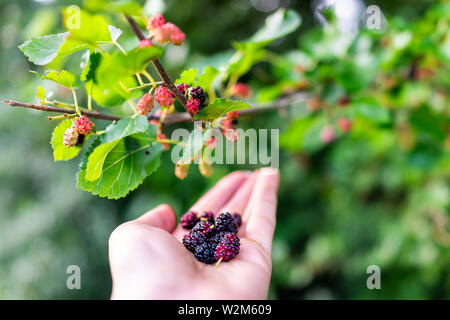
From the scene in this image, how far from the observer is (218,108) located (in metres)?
0.50

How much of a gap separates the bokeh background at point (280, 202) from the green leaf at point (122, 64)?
1.15 meters

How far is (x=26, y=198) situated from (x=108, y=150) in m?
2.11

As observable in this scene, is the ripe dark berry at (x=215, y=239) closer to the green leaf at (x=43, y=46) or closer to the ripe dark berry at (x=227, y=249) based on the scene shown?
the ripe dark berry at (x=227, y=249)

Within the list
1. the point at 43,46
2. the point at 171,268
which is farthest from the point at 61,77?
the point at 171,268

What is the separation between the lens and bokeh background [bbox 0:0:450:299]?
1.81 m

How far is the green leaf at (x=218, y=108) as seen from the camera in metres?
0.49

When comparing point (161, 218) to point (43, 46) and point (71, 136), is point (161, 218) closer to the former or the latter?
point (71, 136)

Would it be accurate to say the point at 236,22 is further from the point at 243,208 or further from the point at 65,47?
the point at 65,47

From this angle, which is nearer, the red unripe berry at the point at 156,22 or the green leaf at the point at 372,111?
the red unripe berry at the point at 156,22

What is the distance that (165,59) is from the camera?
1615 mm

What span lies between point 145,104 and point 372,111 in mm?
628

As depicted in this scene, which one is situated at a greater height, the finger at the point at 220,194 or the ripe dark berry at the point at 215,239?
the ripe dark berry at the point at 215,239

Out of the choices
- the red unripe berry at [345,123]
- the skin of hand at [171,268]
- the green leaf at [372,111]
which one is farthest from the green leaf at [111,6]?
the red unripe berry at [345,123]

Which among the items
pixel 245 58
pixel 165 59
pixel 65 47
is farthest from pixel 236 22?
pixel 65 47
